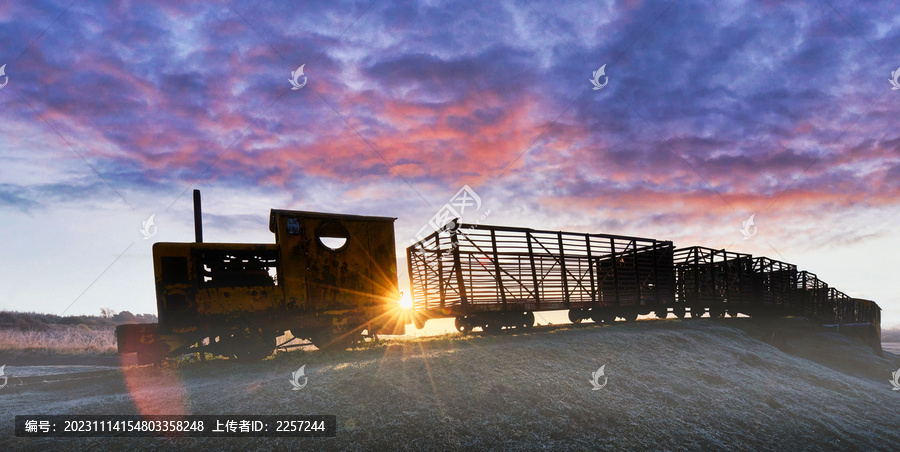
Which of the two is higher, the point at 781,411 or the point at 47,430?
A: the point at 47,430

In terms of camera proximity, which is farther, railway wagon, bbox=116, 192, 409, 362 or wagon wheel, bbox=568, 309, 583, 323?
wagon wheel, bbox=568, 309, 583, 323

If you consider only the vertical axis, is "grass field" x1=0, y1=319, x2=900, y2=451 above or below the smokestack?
below

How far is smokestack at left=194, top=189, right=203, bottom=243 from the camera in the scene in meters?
11.5

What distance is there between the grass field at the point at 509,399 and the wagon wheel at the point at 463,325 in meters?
2.57

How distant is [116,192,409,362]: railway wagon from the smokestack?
2 cm

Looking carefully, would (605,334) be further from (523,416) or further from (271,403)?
(271,403)

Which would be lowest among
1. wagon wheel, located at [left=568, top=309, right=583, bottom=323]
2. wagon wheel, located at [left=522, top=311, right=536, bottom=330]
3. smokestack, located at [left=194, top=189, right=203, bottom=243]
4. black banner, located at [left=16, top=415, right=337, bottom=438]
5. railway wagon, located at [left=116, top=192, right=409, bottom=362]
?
wagon wheel, located at [left=568, top=309, right=583, bottom=323]

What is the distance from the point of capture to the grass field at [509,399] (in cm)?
609

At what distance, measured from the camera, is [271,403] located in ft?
21.9

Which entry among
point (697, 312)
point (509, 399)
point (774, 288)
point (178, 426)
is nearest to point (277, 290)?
point (178, 426)

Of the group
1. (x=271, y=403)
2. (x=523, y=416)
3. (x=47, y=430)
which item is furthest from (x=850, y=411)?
(x=47, y=430)

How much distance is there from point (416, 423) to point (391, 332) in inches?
244

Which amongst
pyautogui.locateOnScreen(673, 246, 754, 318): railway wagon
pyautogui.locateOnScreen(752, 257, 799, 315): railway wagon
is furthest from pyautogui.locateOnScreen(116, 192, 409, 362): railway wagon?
pyautogui.locateOnScreen(752, 257, 799, 315): railway wagon

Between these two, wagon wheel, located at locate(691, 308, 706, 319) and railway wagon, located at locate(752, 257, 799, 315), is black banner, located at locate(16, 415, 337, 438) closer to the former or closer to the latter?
wagon wheel, located at locate(691, 308, 706, 319)
